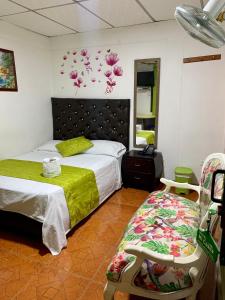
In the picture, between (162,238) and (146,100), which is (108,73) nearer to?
(146,100)

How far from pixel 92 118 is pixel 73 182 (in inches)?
63.1

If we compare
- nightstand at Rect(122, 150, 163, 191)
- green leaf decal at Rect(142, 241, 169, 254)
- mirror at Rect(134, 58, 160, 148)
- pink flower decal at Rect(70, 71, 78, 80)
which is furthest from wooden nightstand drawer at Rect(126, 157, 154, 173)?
green leaf decal at Rect(142, 241, 169, 254)

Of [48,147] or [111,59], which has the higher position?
[111,59]

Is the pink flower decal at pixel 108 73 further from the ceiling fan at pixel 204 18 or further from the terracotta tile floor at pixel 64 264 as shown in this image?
the ceiling fan at pixel 204 18

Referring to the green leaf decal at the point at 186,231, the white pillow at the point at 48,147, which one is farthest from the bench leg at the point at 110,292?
the white pillow at the point at 48,147

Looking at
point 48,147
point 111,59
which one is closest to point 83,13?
point 111,59

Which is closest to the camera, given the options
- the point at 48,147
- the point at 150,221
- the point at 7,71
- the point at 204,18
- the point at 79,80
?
the point at 204,18

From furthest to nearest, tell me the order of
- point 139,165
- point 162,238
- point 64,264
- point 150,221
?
point 139,165
point 64,264
point 150,221
point 162,238

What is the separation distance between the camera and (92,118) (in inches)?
144

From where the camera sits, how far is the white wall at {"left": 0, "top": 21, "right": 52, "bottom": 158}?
3121 millimetres

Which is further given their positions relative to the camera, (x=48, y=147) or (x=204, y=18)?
(x=48, y=147)

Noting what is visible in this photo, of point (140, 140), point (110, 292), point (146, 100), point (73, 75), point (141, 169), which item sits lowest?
point (110, 292)

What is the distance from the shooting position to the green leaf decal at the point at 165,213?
66.2 inches

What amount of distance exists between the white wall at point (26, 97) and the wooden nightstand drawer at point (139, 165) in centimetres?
159
